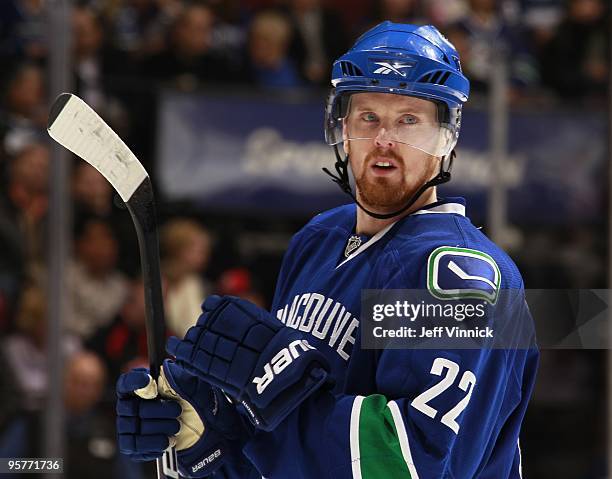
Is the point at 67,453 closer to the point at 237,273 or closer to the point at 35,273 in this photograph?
the point at 35,273

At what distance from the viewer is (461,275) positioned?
5.72 ft

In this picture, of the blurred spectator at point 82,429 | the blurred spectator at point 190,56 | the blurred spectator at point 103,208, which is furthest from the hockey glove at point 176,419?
the blurred spectator at point 190,56

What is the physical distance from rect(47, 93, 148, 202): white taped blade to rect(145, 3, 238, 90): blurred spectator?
89.4 inches

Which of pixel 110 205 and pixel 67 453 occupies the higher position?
pixel 110 205

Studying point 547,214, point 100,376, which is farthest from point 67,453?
point 547,214

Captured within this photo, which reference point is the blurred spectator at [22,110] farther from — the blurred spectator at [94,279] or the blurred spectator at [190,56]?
the blurred spectator at [190,56]

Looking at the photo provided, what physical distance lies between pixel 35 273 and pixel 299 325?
5.37ft

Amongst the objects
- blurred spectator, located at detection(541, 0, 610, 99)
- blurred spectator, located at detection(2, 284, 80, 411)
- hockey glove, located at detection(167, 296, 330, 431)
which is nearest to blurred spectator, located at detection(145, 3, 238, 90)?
blurred spectator, located at detection(2, 284, 80, 411)

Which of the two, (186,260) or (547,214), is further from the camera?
(547,214)

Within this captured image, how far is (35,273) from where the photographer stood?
3.44m

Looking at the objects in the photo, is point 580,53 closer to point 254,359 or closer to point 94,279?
point 94,279

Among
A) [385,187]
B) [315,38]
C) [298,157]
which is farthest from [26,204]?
[385,187]

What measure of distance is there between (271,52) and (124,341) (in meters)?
1.40

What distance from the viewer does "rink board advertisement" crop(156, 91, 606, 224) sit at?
166 inches
